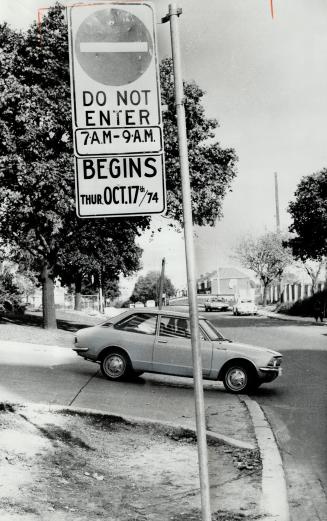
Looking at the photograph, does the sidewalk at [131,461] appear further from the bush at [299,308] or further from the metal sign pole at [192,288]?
the bush at [299,308]

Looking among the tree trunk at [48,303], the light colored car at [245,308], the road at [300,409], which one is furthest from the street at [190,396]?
the light colored car at [245,308]

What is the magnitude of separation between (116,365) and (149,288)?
4.60ft

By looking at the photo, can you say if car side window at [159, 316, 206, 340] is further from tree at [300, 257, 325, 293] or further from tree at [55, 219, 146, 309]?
tree at [300, 257, 325, 293]

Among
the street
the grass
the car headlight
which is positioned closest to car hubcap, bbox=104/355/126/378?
the street

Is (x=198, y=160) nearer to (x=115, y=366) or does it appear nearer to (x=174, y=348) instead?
(x=174, y=348)

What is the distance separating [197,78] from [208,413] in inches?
180

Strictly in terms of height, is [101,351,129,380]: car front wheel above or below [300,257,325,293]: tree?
below

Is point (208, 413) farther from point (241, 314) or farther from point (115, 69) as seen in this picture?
point (241, 314)

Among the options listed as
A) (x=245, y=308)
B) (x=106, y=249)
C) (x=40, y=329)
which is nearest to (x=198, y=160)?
(x=106, y=249)

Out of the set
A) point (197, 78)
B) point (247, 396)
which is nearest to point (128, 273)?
point (247, 396)

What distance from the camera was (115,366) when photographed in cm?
1001

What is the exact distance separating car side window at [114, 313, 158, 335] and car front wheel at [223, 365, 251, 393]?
1.25 metres

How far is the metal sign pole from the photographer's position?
3.27 metres

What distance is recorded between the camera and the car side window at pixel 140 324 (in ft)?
32.4
